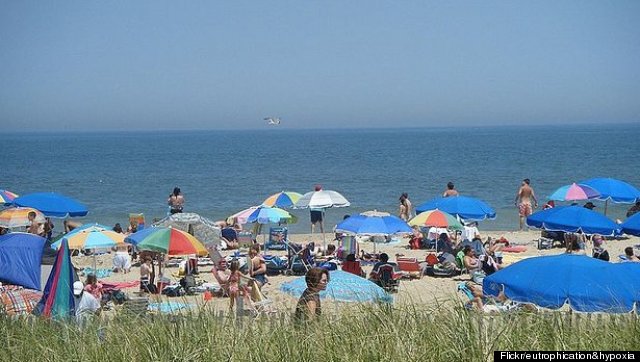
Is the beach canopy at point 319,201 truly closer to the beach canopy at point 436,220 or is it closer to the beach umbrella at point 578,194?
the beach canopy at point 436,220

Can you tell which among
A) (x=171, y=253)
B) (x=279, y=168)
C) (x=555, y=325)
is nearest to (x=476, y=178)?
(x=279, y=168)

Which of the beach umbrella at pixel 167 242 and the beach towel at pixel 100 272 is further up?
the beach umbrella at pixel 167 242

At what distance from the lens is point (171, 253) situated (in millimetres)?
11891

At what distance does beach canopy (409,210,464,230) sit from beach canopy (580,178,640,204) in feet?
16.0

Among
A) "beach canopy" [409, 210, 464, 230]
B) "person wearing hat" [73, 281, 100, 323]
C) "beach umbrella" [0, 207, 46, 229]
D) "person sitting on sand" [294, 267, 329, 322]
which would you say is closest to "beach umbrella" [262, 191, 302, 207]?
"beach canopy" [409, 210, 464, 230]

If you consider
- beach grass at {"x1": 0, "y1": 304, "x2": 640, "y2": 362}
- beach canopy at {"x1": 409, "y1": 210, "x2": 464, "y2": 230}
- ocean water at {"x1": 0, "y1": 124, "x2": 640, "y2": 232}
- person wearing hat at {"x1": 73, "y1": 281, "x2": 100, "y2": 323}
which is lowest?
ocean water at {"x1": 0, "y1": 124, "x2": 640, "y2": 232}

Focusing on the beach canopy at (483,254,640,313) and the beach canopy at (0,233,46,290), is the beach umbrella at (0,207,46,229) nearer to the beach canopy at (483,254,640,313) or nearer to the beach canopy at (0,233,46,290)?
the beach canopy at (0,233,46,290)

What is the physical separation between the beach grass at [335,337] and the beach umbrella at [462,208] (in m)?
10.5

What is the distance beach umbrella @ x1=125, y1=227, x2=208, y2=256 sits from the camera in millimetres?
11914

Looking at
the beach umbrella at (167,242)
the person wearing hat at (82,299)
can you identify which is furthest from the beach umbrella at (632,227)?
the person wearing hat at (82,299)

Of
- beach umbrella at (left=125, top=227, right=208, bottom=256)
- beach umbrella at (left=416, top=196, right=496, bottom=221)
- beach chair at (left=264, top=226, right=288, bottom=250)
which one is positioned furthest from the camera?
beach chair at (left=264, top=226, right=288, bottom=250)

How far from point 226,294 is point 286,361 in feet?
21.9

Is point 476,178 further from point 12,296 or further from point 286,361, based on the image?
point 286,361

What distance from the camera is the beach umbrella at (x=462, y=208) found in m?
16.1
